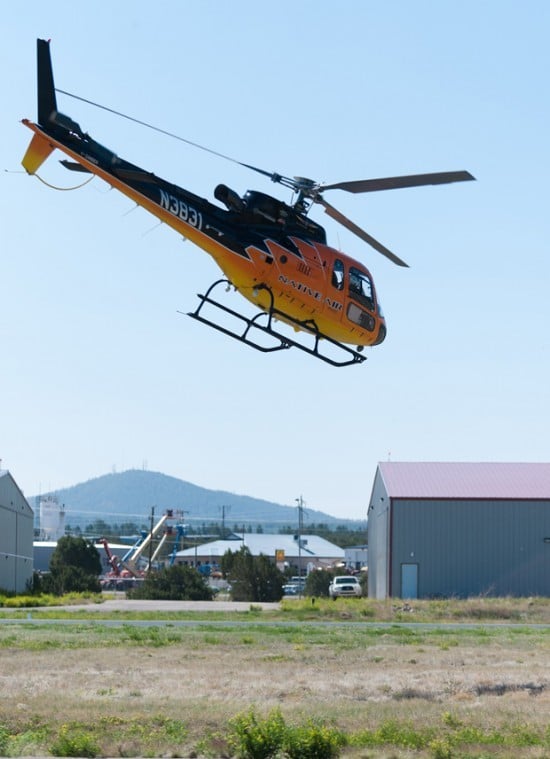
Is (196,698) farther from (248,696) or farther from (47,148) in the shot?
(47,148)

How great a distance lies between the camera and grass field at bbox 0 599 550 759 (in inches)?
547

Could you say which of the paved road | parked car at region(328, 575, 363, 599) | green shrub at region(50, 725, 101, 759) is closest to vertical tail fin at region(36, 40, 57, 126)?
green shrub at region(50, 725, 101, 759)

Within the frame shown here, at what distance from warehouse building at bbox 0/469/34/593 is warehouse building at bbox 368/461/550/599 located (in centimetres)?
2141

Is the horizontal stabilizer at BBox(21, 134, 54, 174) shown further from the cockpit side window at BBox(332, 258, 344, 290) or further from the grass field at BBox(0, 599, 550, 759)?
the grass field at BBox(0, 599, 550, 759)

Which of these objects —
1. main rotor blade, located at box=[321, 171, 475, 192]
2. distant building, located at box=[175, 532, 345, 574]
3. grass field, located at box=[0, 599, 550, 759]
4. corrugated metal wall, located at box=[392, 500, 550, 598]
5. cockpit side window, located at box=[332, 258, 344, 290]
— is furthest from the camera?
distant building, located at box=[175, 532, 345, 574]

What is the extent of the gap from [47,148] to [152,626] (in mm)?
17712

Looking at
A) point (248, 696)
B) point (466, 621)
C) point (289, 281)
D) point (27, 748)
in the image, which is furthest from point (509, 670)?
point (466, 621)

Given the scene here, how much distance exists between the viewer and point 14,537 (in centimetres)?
6562

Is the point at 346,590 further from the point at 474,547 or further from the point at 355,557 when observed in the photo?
the point at 355,557

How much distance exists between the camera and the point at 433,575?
54.4 meters

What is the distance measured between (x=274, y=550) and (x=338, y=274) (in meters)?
149

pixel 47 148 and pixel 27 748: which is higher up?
pixel 47 148

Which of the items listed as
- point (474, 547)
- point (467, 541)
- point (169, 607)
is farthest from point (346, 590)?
point (169, 607)

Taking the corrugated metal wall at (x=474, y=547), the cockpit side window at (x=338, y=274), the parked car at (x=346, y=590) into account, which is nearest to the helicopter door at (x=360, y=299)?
the cockpit side window at (x=338, y=274)
